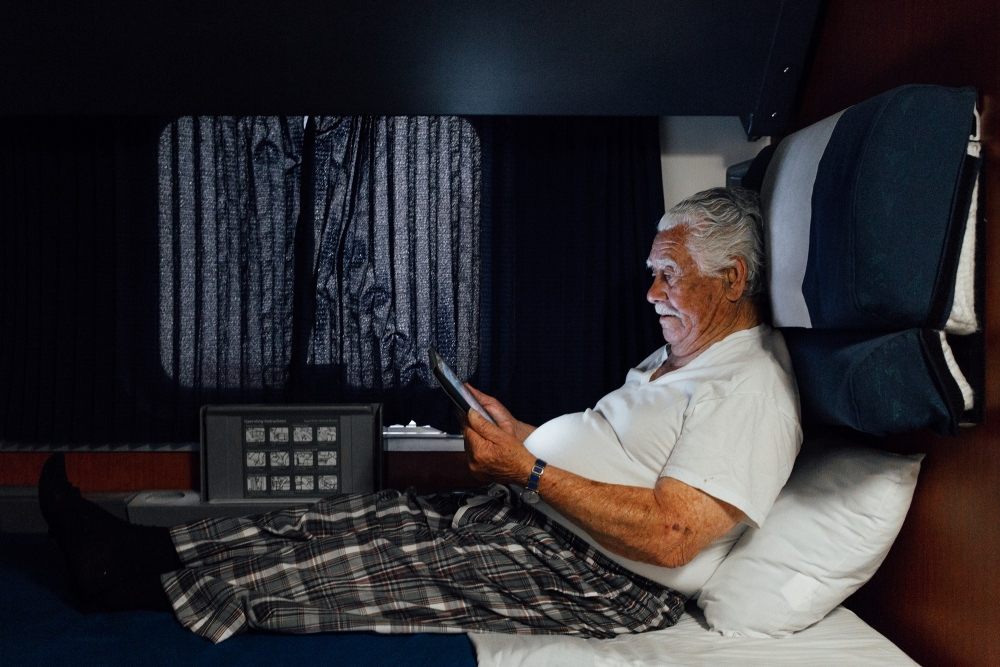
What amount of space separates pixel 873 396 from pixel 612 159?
108 cm

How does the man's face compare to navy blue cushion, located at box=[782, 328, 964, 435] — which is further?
the man's face

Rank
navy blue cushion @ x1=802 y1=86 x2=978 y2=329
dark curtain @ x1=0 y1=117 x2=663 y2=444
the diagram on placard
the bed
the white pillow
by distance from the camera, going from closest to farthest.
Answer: navy blue cushion @ x1=802 y1=86 x2=978 y2=329 → the bed → the white pillow → the diagram on placard → dark curtain @ x1=0 y1=117 x2=663 y2=444

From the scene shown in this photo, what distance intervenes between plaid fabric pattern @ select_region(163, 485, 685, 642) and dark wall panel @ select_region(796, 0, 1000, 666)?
39 centimetres

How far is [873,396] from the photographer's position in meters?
1.09

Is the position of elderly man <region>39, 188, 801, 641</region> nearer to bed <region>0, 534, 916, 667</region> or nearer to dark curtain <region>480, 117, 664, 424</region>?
bed <region>0, 534, 916, 667</region>

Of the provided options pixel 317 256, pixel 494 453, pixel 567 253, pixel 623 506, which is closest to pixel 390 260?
pixel 317 256

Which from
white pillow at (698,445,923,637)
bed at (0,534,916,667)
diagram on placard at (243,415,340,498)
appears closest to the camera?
bed at (0,534,916,667)

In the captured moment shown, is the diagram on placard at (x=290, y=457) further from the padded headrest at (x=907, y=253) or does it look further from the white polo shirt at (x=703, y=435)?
the padded headrest at (x=907, y=253)

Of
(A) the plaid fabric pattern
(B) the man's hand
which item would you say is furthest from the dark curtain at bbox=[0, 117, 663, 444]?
(B) the man's hand

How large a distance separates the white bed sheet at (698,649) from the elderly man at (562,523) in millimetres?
68

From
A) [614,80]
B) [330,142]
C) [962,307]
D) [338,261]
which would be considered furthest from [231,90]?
[962,307]

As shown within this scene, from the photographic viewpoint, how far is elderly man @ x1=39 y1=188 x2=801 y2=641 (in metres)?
1.24

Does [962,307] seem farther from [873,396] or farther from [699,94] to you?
[699,94]

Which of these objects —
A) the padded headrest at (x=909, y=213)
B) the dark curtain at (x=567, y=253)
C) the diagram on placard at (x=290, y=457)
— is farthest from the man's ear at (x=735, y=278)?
the diagram on placard at (x=290, y=457)
